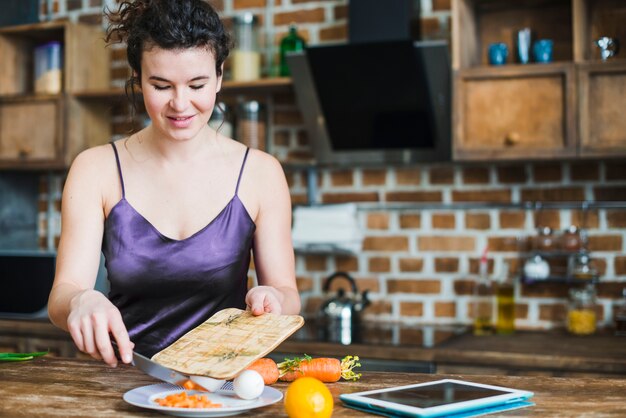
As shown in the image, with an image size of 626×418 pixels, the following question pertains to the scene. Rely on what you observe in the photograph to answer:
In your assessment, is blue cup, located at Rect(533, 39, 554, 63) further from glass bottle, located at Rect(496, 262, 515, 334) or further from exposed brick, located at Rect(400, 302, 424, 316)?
exposed brick, located at Rect(400, 302, 424, 316)

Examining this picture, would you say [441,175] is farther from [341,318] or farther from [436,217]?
[341,318]

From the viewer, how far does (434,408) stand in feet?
4.12

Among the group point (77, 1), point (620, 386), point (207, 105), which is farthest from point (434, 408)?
point (77, 1)

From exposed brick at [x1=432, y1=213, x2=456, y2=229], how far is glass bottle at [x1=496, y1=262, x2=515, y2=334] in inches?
12.0

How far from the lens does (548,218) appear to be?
333cm

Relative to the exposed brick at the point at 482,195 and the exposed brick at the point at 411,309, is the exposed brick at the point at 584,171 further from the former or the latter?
the exposed brick at the point at 411,309

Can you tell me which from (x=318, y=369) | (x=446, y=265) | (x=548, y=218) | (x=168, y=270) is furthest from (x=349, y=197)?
(x=318, y=369)

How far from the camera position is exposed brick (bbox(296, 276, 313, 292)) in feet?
12.0

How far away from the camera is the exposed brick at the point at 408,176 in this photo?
352 cm

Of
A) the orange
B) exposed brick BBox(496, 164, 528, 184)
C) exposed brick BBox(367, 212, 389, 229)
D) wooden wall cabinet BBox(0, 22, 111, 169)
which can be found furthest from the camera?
wooden wall cabinet BBox(0, 22, 111, 169)

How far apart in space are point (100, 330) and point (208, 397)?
0.64ft

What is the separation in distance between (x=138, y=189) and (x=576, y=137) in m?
1.63

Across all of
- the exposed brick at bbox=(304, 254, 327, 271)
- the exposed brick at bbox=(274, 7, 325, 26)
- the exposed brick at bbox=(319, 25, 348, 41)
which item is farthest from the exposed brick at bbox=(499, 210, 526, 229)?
the exposed brick at bbox=(274, 7, 325, 26)

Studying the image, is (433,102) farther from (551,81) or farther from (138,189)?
(138,189)
